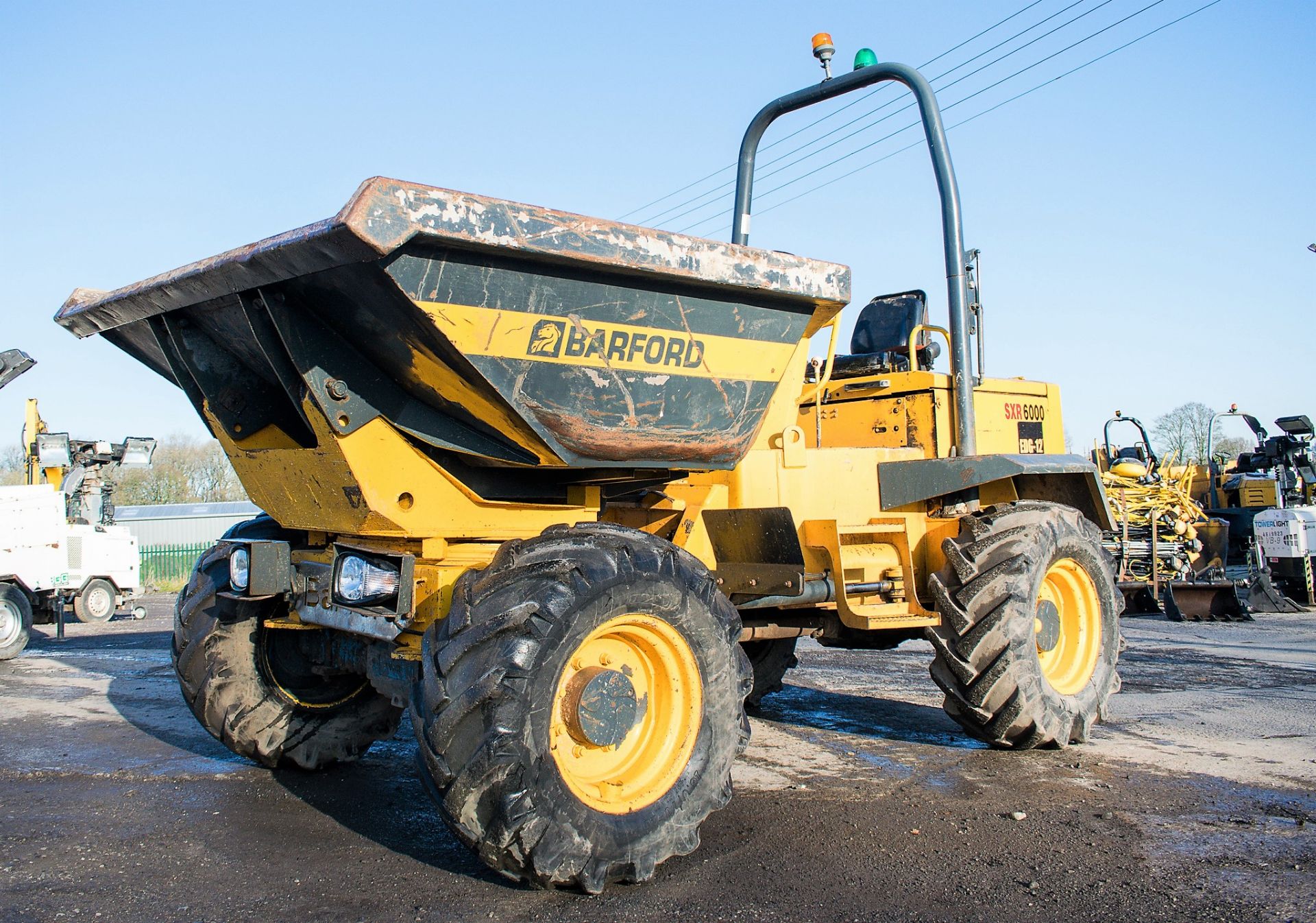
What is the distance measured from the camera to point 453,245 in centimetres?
353

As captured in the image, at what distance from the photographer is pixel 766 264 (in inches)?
175

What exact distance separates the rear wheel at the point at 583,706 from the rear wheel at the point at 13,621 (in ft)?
33.0

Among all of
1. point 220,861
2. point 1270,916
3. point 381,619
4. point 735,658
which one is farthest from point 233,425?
point 1270,916

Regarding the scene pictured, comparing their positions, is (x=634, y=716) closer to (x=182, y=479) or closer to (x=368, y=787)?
(x=368, y=787)

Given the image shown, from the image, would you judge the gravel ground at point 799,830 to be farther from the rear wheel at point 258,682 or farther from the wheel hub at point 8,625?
the wheel hub at point 8,625

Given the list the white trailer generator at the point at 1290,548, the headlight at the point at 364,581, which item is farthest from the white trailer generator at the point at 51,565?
the white trailer generator at the point at 1290,548

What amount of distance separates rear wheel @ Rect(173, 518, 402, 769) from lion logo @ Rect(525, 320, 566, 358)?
201 centimetres

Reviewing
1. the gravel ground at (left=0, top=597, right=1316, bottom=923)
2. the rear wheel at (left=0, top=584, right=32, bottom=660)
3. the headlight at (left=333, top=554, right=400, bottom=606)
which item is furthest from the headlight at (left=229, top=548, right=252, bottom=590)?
the rear wheel at (left=0, top=584, right=32, bottom=660)

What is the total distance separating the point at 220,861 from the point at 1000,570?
12.4 ft

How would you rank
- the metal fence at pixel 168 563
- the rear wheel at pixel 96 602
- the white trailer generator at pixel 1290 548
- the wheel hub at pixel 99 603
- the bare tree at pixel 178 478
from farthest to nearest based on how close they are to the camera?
the bare tree at pixel 178 478 → the metal fence at pixel 168 563 → the wheel hub at pixel 99 603 → the rear wheel at pixel 96 602 → the white trailer generator at pixel 1290 548

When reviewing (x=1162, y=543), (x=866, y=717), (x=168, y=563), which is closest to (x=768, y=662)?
(x=866, y=717)

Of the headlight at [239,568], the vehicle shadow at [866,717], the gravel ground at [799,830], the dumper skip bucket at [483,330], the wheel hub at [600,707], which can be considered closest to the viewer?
the gravel ground at [799,830]

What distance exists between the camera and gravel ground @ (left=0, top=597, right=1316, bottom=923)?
346 centimetres

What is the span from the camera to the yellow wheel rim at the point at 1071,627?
19.6 ft
